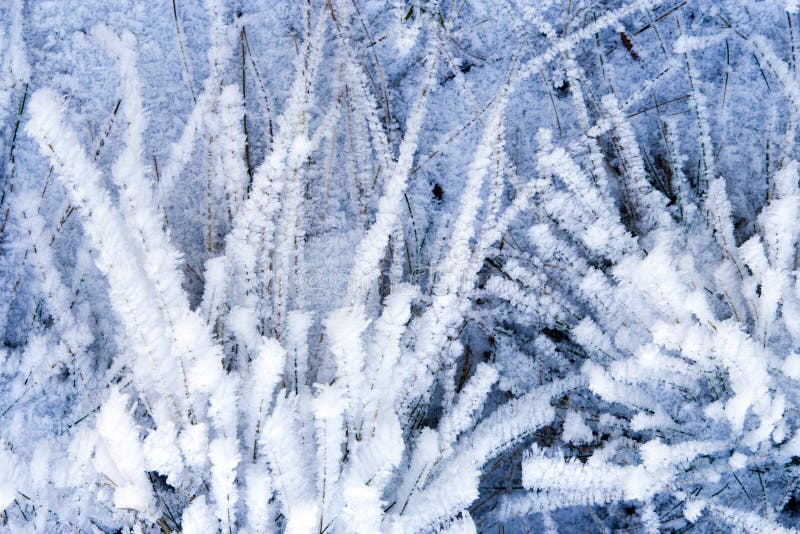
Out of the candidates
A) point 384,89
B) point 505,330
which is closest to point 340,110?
point 384,89

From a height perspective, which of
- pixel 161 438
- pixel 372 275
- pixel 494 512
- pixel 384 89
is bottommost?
pixel 494 512

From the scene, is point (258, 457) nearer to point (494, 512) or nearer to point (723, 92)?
point (494, 512)

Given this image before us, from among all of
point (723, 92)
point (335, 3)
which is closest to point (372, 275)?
point (335, 3)

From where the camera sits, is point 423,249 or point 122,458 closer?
point 122,458

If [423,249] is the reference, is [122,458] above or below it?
below

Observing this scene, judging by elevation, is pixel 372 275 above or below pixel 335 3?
→ below

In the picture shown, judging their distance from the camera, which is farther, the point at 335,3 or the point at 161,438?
the point at 335,3
